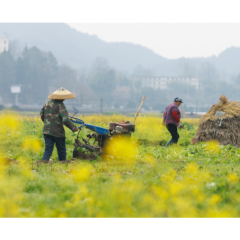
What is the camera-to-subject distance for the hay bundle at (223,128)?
10172mm

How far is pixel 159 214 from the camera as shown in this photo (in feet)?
11.3

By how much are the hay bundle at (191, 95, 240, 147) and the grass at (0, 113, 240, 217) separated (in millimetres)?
1136

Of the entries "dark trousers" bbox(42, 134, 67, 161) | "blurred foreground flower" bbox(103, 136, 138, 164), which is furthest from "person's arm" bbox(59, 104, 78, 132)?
"blurred foreground flower" bbox(103, 136, 138, 164)

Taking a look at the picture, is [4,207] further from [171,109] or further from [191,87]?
[191,87]

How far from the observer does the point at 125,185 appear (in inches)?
192

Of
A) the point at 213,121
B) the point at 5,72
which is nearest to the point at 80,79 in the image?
the point at 5,72

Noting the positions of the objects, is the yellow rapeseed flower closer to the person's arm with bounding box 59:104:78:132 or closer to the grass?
the grass

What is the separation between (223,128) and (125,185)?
6.30 metres

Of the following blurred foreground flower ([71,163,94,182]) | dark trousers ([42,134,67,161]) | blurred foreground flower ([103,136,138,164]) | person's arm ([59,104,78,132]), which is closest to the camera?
blurred foreground flower ([71,163,94,182])

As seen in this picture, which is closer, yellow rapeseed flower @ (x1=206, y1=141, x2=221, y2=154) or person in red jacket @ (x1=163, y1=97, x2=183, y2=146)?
yellow rapeseed flower @ (x1=206, y1=141, x2=221, y2=154)

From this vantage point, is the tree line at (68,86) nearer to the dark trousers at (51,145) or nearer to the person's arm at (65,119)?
the dark trousers at (51,145)

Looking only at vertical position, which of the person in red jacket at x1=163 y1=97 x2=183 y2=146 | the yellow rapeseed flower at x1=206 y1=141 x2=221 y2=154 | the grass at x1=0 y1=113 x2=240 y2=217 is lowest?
the yellow rapeseed flower at x1=206 y1=141 x2=221 y2=154

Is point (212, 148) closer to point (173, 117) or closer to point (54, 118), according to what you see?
point (173, 117)

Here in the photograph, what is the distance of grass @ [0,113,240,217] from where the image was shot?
3.58 meters
